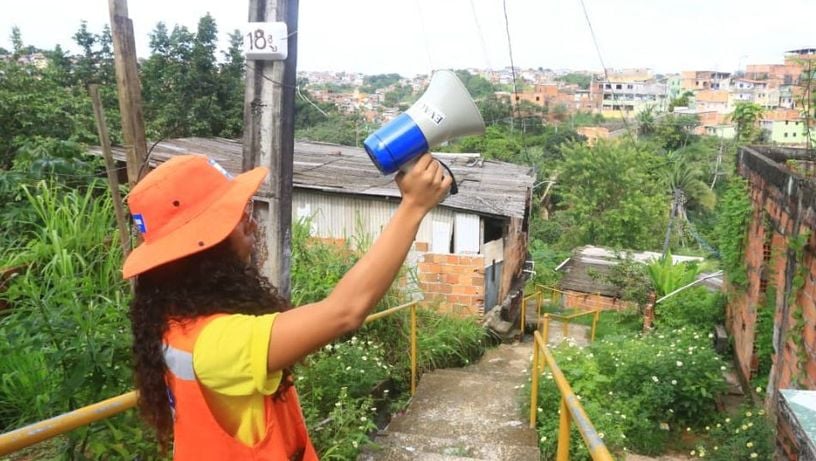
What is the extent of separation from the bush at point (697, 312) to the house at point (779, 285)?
1170 mm

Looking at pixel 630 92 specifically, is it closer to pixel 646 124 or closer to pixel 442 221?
pixel 646 124

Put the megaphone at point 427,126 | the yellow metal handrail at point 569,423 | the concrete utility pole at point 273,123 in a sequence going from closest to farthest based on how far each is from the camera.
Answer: the megaphone at point 427,126 < the yellow metal handrail at point 569,423 < the concrete utility pole at point 273,123

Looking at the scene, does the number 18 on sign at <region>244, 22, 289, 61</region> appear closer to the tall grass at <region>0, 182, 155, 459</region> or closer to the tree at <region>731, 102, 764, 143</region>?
the tall grass at <region>0, 182, 155, 459</region>

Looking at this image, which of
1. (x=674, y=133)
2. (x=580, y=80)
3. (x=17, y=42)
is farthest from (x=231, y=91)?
(x=580, y=80)

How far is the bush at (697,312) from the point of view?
827 centimetres

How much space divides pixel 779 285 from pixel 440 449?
3266mm

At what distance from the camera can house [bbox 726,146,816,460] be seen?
402 centimetres

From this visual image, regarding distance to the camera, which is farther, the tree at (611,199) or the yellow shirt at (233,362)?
the tree at (611,199)

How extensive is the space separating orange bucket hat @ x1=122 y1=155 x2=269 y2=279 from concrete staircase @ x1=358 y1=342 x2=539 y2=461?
2.63 m

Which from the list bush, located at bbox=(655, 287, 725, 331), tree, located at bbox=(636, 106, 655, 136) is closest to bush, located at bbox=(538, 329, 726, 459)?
bush, located at bbox=(655, 287, 725, 331)

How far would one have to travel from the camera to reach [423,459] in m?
3.46

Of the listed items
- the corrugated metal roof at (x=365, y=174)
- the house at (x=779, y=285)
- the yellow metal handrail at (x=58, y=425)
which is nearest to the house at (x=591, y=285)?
the corrugated metal roof at (x=365, y=174)

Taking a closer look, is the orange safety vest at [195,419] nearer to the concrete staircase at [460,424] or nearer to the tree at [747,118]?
the concrete staircase at [460,424]

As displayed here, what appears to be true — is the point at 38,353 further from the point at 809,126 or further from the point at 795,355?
the point at 809,126
